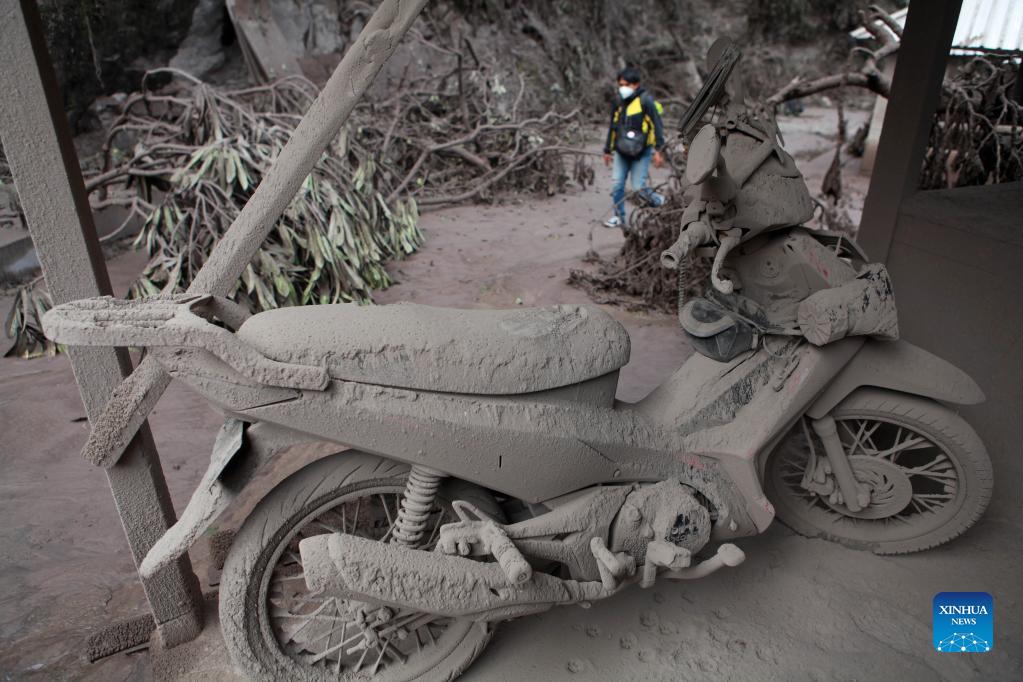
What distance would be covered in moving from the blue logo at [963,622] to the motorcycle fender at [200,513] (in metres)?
2.06

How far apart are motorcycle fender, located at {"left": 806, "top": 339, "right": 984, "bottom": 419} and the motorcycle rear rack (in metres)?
1.79

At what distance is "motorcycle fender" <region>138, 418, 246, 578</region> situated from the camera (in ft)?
5.50

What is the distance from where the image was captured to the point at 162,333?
1.53 meters

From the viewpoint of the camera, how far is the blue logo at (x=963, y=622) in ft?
6.19

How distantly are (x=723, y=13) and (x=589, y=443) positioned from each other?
20.8m

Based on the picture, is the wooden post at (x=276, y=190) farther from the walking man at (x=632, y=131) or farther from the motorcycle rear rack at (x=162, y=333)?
the walking man at (x=632, y=131)

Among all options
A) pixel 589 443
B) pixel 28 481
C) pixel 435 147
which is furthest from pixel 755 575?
pixel 435 147

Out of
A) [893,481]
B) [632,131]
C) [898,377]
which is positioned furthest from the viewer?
[632,131]

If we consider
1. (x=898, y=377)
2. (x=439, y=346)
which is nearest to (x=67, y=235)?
(x=439, y=346)

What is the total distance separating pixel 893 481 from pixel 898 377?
42 centimetres

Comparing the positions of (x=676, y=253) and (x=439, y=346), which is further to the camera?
(x=676, y=253)

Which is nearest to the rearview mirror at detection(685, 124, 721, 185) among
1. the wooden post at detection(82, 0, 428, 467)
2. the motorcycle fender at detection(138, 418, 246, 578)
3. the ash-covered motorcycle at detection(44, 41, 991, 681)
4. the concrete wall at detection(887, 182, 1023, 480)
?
the ash-covered motorcycle at detection(44, 41, 991, 681)

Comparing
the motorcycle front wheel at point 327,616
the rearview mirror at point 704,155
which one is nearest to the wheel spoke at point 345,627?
the motorcycle front wheel at point 327,616

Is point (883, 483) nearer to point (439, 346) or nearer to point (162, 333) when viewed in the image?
point (439, 346)
